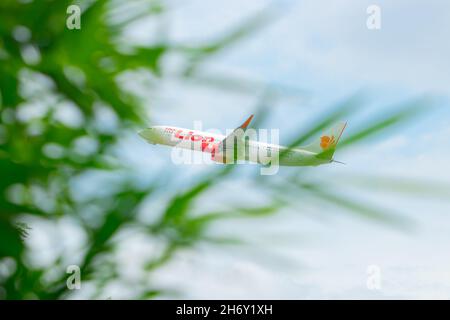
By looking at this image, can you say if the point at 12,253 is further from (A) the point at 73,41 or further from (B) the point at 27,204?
(A) the point at 73,41

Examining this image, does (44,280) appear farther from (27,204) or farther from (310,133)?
(310,133)

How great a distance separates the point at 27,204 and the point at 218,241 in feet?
0.52

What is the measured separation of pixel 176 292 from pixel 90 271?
0.11 m

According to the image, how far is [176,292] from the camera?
50 cm

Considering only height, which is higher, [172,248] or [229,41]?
[229,41]

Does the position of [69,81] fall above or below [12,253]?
above

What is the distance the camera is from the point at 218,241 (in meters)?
0.38

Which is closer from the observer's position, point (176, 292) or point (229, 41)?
point (229, 41)

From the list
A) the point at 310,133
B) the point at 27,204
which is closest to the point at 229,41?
the point at 310,133
